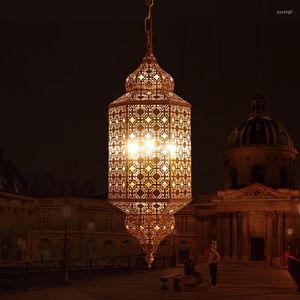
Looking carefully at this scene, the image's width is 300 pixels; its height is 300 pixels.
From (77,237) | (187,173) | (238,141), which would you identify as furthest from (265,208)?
(187,173)

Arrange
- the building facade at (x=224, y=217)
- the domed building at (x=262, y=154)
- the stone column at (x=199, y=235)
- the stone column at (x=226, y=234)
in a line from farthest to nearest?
the stone column at (x=199, y=235), the domed building at (x=262, y=154), the stone column at (x=226, y=234), the building facade at (x=224, y=217)

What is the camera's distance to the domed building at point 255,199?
83.7m

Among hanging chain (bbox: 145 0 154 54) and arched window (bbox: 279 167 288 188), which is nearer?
hanging chain (bbox: 145 0 154 54)

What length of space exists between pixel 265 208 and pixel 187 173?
7511 cm

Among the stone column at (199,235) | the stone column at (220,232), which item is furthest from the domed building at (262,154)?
the stone column at (199,235)

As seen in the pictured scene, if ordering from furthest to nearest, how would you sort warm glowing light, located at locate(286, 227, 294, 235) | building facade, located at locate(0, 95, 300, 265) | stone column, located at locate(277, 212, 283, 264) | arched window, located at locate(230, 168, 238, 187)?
1. arched window, located at locate(230, 168, 238, 187)
2. stone column, located at locate(277, 212, 283, 264)
3. warm glowing light, located at locate(286, 227, 294, 235)
4. building facade, located at locate(0, 95, 300, 265)

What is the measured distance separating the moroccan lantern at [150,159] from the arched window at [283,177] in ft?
264

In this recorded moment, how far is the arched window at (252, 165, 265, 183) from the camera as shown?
8950cm

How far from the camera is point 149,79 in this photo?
10.6 metres

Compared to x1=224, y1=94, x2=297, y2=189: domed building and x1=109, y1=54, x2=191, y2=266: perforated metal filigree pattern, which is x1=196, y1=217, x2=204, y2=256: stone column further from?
x1=109, y1=54, x2=191, y2=266: perforated metal filigree pattern

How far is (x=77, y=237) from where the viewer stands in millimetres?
80125

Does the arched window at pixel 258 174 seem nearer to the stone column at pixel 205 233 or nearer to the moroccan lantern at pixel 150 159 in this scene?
the stone column at pixel 205 233

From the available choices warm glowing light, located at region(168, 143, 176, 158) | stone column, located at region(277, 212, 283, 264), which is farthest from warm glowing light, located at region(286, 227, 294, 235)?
warm glowing light, located at region(168, 143, 176, 158)

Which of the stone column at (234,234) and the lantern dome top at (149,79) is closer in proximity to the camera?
the lantern dome top at (149,79)
